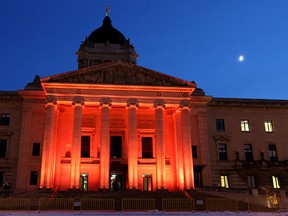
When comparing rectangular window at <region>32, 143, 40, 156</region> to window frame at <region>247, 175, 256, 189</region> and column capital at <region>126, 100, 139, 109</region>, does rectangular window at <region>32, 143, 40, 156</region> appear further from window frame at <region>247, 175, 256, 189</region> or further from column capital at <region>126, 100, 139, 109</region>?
window frame at <region>247, 175, 256, 189</region>

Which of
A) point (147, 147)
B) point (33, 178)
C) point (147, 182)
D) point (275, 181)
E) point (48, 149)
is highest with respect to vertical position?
point (147, 147)

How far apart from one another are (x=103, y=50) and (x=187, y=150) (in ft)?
102

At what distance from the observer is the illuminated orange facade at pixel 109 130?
4234 centimetres

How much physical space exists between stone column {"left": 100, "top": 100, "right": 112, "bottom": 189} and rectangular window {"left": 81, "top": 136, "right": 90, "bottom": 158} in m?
4.87

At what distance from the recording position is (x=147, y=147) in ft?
159

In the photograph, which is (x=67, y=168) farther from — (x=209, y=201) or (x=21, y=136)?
(x=209, y=201)

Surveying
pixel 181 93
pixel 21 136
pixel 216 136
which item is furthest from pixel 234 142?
pixel 21 136

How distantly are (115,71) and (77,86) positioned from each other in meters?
5.42

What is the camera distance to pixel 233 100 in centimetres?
5388

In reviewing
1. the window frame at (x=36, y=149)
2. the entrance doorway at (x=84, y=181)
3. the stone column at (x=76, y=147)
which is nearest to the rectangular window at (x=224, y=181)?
the entrance doorway at (x=84, y=181)

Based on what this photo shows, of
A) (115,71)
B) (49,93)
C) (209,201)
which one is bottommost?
(209,201)

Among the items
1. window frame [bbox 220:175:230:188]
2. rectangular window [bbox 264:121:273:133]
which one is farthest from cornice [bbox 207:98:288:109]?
window frame [bbox 220:175:230:188]

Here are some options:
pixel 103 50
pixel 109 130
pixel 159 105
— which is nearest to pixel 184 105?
pixel 159 105

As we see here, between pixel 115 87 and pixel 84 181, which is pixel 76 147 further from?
pixel 115 87
